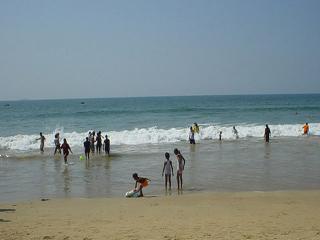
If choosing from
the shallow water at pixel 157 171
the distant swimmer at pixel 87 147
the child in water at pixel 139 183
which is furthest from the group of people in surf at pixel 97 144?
the child in water at pixel 139 183

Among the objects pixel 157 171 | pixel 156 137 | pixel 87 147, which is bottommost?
pixel 157 171

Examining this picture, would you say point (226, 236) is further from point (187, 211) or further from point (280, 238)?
point (187, 211)

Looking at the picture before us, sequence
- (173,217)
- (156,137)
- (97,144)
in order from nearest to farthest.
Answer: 1. (173,217)
2. (97,144)
3. (156,137)

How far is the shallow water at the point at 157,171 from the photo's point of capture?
49.1 ft

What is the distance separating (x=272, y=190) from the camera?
14.1 m

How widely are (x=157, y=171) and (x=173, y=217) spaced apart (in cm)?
841

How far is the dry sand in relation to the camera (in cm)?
871

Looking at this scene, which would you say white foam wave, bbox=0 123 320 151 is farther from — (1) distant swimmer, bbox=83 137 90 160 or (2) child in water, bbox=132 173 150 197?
(2) child in water, bbox=132 173 150 197

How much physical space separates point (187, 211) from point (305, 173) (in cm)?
807

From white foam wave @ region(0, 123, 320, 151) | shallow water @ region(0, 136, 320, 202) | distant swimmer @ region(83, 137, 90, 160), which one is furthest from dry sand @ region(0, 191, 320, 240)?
white foam wave @ region(0, 123, 320, 151)

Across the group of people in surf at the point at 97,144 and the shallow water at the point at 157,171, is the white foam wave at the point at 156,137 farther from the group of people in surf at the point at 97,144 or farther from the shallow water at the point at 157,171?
the group of people in surf at the point at 97,144

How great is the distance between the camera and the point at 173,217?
33.6ft

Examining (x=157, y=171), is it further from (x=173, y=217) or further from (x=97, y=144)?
(x=173, y=217)

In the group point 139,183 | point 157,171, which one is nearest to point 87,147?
point 157,171
